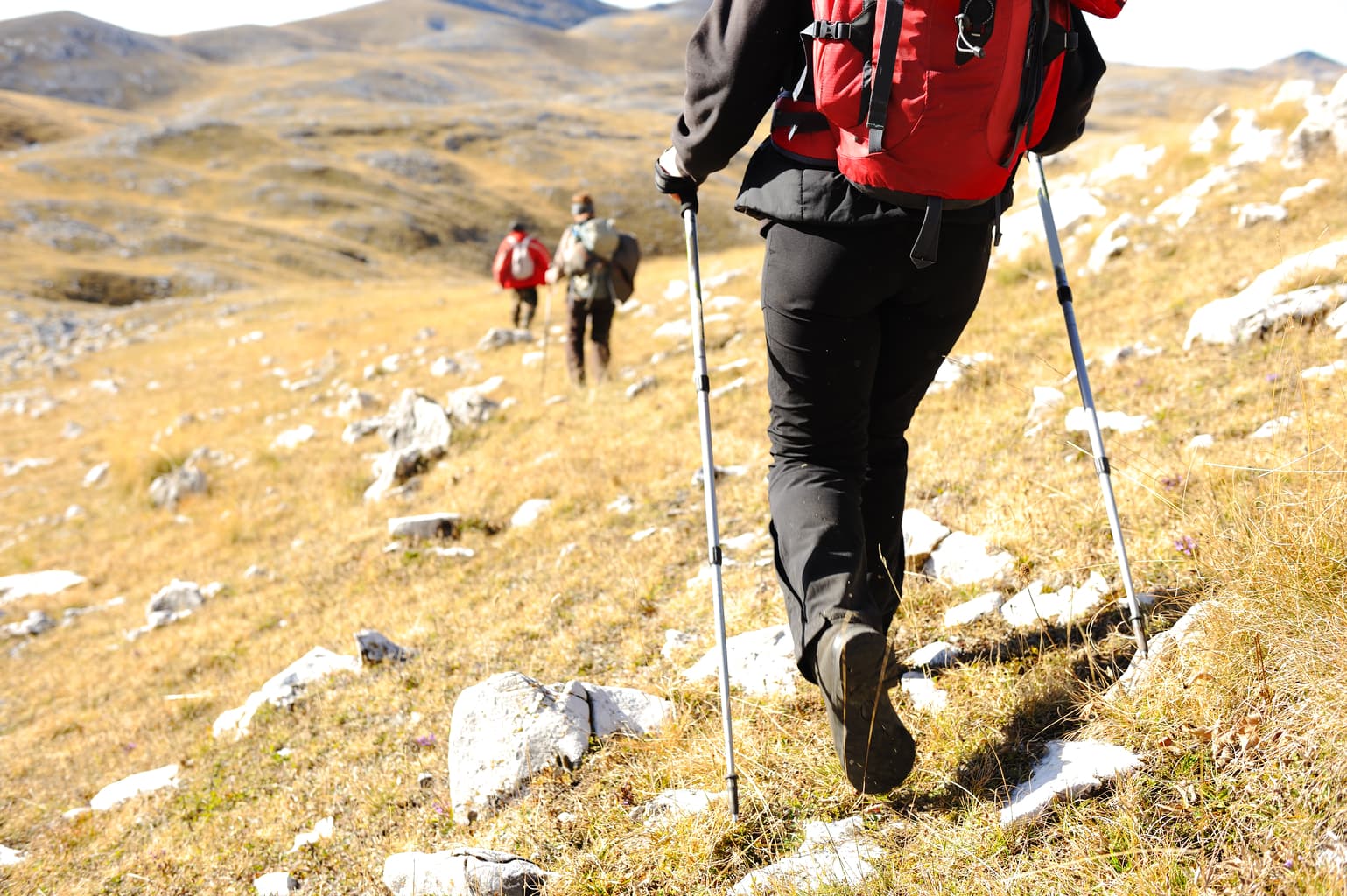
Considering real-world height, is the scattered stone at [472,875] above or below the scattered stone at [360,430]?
above

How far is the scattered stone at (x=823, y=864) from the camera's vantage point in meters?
2.04

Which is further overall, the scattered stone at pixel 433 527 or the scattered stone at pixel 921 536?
the scattered stone at pixel 433 527

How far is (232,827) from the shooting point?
11.8 feet

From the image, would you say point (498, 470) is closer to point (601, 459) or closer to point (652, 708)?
point (601, 459)

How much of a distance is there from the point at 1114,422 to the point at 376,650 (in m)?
4.37

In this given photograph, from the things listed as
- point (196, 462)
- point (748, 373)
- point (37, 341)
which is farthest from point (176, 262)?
point (748, 373)

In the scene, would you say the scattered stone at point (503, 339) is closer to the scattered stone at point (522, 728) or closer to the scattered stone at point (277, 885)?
the scattered stone at point (522, 728)

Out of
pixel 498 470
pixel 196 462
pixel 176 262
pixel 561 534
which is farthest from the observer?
A: pixel 176 262

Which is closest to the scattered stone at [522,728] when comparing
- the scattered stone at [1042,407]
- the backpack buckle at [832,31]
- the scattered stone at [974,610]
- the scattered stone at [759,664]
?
the scattered stone at [759,664]

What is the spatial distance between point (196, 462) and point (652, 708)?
38.1 ft

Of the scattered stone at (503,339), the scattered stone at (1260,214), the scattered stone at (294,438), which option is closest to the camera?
the scattered stone at (1260,214)

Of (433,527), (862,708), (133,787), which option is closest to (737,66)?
(862,708)

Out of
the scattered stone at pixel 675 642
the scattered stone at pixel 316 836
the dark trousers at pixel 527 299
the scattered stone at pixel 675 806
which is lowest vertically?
the scattered stone at pixel 316 836

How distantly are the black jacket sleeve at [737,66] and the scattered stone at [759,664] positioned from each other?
1757 mm
